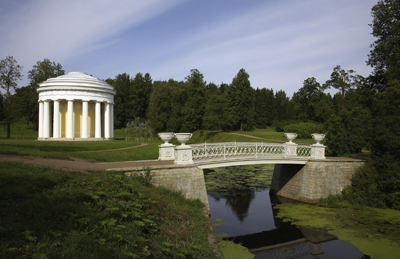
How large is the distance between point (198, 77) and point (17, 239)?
45513mm

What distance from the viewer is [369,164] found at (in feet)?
53.6

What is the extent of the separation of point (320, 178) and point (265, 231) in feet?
20.0

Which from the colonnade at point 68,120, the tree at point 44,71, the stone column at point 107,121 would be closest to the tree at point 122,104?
the tree at point 44,71

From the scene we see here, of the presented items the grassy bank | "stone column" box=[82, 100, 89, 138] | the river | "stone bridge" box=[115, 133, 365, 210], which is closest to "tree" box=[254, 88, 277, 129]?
"stone column" box=[82, 100, 89, 138]

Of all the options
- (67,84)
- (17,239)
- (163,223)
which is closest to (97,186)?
(163,223)

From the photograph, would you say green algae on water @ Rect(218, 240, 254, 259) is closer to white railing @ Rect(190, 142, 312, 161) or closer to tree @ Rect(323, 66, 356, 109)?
white railing @ Rect(190, 142, 312, 161)

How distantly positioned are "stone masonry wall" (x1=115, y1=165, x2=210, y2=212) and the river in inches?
66.2

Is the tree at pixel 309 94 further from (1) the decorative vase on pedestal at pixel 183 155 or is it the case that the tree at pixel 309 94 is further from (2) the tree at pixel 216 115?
(1) the decorative vase on pedestal at pixel 183 155

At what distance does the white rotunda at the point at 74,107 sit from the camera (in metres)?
32.0

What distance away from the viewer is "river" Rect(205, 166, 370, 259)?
10.2 meters

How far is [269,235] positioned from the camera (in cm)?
1187

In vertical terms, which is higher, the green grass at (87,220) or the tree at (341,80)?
the tree at (341,80)

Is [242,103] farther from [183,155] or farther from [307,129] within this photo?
[183,155]

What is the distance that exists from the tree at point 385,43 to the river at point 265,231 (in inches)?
695
